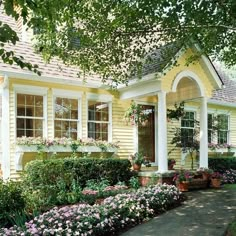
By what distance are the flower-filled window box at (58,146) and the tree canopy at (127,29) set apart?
2.98m

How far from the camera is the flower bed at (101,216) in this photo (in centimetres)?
589

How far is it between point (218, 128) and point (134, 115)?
4425 millimetres

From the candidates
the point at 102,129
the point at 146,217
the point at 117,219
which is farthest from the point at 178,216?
the point at 102,129

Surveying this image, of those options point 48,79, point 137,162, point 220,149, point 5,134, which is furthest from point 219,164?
point 5,134

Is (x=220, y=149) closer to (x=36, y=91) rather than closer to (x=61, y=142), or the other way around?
(x=61, y=142)

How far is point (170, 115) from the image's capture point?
13.8 meters

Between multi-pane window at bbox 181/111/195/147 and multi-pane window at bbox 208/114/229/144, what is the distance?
85 centimetres

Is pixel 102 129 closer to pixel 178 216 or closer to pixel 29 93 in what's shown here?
pixel 29 93

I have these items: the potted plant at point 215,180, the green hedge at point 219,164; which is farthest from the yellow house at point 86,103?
the green hedge at point 219,164

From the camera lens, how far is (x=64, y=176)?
9.87m

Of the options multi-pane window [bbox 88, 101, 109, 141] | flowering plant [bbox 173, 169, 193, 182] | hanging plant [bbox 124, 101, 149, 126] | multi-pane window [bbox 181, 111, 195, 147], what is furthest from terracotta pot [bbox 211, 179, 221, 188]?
multi-pane window [bbox 88, 101, 109, 141]

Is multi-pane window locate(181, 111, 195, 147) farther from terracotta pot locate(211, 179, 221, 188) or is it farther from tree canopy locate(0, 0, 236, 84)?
tree canopy locate(0, 0, 236, 84)

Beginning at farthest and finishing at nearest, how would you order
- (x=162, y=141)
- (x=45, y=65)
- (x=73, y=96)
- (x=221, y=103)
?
(x=221, y=103) → (x=73, y=96) → (x=45, y=65) → (x=162, y=141)

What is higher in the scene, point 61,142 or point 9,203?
point 61,142
